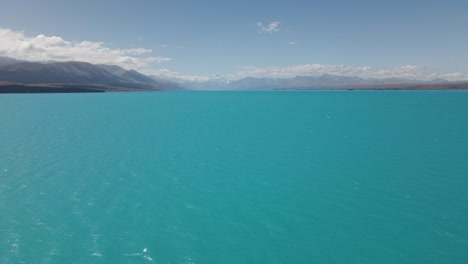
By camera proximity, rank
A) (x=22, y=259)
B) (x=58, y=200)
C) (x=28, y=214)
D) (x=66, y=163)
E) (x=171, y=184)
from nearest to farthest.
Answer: (x=22, y=259) → (x=28, y=214) → (x=58, y=200) → (x=171, y=184) → (x=66, y=163)

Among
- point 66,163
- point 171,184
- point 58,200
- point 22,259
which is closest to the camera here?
point 22,259

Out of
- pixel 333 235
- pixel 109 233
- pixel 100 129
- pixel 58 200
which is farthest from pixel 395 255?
pixel 100 129

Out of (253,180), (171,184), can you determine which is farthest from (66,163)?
(253,180)

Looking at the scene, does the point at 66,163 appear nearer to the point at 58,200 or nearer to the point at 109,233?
the point at 58,200

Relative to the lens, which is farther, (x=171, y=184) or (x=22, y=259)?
(x=171, y=184)

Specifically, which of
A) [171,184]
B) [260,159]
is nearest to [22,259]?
[171,184]

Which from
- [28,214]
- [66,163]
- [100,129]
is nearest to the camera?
[28,214]

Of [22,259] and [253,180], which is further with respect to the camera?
[253,180]

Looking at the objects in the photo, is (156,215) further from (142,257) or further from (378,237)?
(378,237)

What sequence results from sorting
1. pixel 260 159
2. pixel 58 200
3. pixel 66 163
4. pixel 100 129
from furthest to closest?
pixel 100 129 < pixel 260 159 < pixel 66 163 < pixel 58 200
